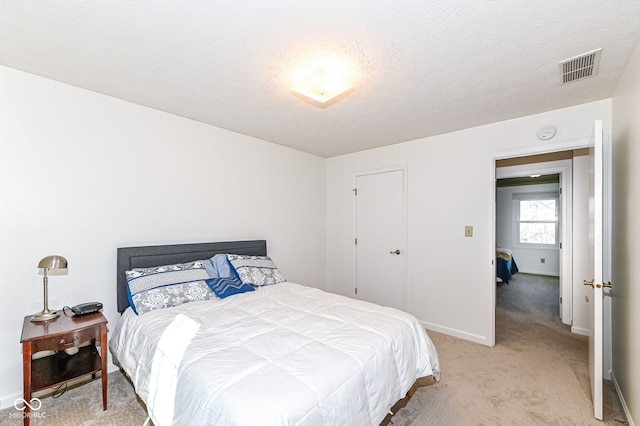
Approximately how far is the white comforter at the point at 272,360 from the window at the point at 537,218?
6630mm

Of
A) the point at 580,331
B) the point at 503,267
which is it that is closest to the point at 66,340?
the point at 580,331

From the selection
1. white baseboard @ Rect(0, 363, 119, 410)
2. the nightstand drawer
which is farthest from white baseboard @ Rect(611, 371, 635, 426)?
white baseboard @ Rect(0, 363, 119, 410)

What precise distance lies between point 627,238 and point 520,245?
20.1 ft

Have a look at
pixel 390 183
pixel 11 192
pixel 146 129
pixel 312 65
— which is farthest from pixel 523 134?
pixel 11 192

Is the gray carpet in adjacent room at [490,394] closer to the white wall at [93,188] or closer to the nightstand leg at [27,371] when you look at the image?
the nightstand leg at [27,371]

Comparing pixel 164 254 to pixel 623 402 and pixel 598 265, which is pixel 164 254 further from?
pixel 623 402

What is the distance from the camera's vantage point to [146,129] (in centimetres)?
265

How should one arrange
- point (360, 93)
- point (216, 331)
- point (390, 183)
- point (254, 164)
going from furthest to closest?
point (390, 183)
point (254, 164)
point (360, 93)
point (216, 331)

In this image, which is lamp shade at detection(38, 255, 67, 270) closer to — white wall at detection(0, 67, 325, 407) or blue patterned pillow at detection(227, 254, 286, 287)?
white wall at detection(0, 67, 325, 407)

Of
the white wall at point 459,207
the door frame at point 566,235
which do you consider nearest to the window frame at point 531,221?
the door frame at point 566,235

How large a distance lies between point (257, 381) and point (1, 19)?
7.58 ft

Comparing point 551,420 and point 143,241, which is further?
point 143,241

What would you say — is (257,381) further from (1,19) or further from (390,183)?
(390,183)

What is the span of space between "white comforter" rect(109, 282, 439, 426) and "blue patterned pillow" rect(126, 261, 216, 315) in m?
0.10
